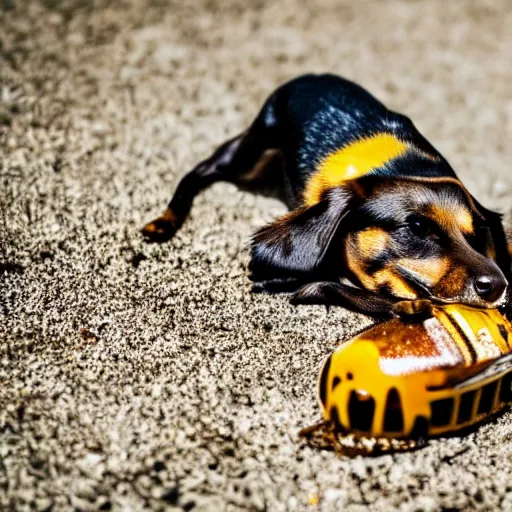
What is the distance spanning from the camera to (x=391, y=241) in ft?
8.65

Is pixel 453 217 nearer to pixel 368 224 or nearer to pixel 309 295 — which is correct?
pixel 368 224

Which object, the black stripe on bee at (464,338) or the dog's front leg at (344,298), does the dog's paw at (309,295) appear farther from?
the black stripe on bee at (464,338)

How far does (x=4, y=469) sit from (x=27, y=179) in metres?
1.70

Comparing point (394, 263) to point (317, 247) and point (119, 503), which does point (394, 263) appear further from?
point (119, 503)

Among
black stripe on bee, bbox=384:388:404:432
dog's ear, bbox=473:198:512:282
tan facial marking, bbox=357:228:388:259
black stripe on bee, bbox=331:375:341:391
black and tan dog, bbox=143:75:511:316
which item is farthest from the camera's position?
dog's ear, bbox=473:198:512:282

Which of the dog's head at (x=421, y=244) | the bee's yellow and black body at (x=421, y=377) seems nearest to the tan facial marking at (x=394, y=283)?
the dog's head at (x=421, y=244)

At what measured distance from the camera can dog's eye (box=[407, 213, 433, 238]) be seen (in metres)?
2.59

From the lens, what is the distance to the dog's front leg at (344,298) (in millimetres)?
2613

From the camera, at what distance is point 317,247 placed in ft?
8.80

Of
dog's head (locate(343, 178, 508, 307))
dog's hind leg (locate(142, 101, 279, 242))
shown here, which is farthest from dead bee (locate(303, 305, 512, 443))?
dog's hind leg (locate(142, 101, 279, 242))

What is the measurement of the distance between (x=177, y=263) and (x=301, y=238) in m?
0.63

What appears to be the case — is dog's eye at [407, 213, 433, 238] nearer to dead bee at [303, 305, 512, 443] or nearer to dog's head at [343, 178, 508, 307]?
dog's head at [343, 178, 508, 307]

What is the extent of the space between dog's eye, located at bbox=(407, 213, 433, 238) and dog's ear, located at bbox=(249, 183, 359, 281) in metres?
0.24

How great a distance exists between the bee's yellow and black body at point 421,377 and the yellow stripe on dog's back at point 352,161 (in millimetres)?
780
